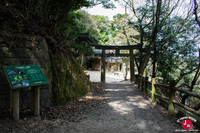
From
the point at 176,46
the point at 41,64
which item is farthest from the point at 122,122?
the point at 176,46

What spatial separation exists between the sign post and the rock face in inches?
23.5

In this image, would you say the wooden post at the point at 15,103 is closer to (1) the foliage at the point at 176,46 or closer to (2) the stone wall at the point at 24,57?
(2) the stone wall at the point at 24,57

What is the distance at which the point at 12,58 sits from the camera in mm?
3627

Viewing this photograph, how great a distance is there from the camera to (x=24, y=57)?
3.87 metres

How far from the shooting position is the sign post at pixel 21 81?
9.04ft

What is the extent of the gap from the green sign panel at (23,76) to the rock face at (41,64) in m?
0.79

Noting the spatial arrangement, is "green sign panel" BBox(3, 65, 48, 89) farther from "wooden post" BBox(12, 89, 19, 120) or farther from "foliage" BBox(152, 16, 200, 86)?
"foliage" BBox(152, 16, 200, 86)

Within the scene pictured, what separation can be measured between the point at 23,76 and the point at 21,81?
0.49 ft

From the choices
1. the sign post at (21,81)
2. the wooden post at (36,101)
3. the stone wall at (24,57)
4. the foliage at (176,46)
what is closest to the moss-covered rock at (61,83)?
the stone wall at (24,57)

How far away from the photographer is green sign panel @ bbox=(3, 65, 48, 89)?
2740 millimetres

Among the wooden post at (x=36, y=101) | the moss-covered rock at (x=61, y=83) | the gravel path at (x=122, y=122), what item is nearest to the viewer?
the gravel path at (x=122, y=122)

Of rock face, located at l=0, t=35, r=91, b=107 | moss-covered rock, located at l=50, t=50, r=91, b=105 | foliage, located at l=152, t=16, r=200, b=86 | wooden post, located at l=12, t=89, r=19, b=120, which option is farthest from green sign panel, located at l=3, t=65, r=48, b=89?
foliage, located at l=152, t=16, r=200, b=86

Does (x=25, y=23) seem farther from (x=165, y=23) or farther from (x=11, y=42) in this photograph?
(x=165, y=23)

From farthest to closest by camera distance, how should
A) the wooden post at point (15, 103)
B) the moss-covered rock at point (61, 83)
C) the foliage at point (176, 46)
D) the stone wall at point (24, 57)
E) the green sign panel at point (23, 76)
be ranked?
the foliage at point (176, 46) → the moss-covered rock at point (61, 83) → the stone wall at point (24, 57) → the wooden post at point (15, 103) → the green sign panel at point (23, 76)
